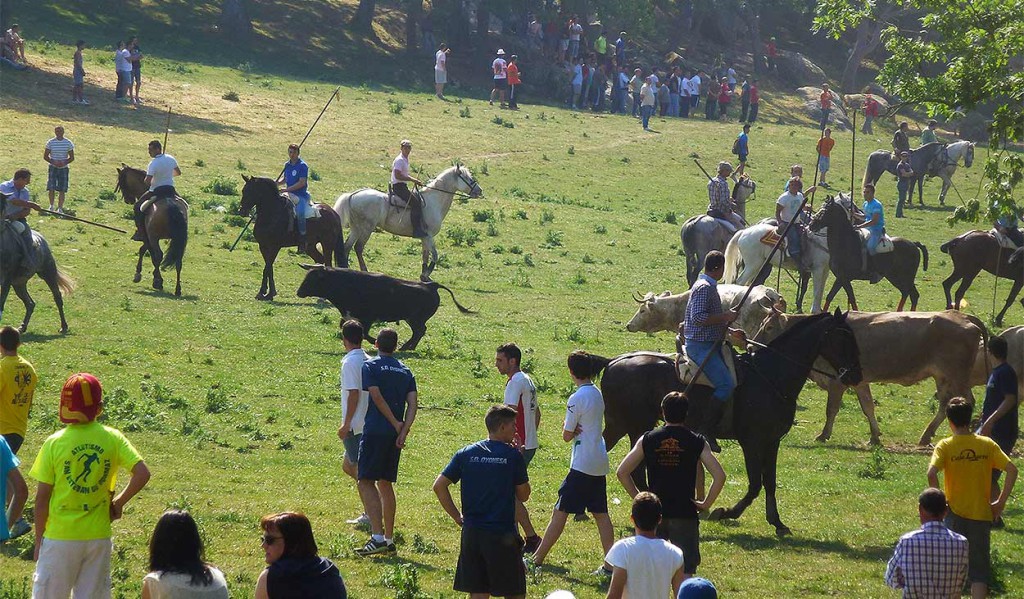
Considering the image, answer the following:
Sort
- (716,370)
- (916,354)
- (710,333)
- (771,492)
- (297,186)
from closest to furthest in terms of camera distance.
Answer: (710,333) → (716,370) → (771,492) → (916,354) → (297,186)

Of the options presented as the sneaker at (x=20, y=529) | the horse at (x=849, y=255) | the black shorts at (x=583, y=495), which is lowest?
the sneaker at (x=20, y=529)

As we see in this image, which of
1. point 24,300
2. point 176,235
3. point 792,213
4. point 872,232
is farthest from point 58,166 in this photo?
point 872,232

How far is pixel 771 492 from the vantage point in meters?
13.9

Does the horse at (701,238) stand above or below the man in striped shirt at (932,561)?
above

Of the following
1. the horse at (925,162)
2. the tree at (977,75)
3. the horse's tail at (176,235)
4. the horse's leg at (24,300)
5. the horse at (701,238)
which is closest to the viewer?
the tree at (977,75)

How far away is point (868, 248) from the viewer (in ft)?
95.3

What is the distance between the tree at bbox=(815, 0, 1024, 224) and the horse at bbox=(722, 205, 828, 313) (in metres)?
8.84

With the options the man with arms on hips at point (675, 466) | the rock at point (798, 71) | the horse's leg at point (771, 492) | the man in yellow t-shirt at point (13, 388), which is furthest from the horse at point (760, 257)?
the rock at point (798, 71)

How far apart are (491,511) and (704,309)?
14.6 feet

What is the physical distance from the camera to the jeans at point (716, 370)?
13.6 meters

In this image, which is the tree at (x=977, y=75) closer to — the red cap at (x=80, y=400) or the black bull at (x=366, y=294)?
the black bull at (x=366, y=294)

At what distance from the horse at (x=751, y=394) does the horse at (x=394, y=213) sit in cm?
1540

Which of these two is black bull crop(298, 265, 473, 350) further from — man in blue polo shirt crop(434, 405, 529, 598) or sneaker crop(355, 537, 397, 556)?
man in blue polo shirt crop(434, 405, 529, 598)

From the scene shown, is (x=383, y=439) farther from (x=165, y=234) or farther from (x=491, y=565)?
(x=165, y=234)
